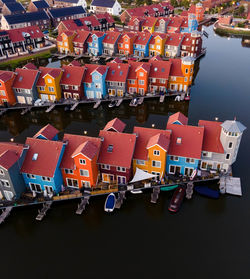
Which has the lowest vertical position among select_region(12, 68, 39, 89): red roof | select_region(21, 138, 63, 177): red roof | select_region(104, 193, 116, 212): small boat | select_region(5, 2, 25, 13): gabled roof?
select_region(104, 193, 116, 212): small boat

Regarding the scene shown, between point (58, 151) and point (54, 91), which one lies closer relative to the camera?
point (58, 151)

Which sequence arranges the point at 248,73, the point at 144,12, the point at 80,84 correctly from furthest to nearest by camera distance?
1. the point at 144,12
2. the point at 248,73
3. the point at 80,84

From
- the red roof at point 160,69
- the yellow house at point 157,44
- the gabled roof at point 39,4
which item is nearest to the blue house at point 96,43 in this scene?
the yellow house at point 157,44

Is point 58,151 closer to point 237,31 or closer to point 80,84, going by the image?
point 80,84

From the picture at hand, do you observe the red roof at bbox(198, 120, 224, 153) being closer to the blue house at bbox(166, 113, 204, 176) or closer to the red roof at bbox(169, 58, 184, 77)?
the blue house at bbox(166, 113, 204, 176)

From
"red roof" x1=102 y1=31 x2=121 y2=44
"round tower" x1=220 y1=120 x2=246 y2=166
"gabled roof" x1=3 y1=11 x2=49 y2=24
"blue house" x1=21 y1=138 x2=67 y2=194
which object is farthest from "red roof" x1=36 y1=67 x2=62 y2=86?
"gabled roof" x1=3 y1=11 x2=49 y2=24

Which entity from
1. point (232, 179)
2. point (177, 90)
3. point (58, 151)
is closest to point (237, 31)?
Answer: point (177, 90)

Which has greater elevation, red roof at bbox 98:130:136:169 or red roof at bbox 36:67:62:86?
red roof at bbox 36:67:62:86
